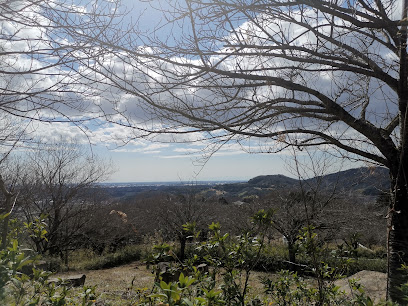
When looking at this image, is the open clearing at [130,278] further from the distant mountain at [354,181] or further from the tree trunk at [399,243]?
the tree trunk at [399,243]

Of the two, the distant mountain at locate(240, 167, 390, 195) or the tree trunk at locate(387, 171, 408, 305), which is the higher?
the distant mountain at locate(240, 167, 390, 195)

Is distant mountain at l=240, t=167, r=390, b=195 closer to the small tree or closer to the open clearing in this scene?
the open clearing

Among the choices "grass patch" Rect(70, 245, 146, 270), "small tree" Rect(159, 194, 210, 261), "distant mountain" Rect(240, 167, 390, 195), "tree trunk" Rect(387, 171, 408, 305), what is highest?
"distant mountain" Rect(240, 167, 390, 195)

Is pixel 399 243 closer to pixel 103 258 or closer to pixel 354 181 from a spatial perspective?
pixel 354 181

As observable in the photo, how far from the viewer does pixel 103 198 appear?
68.0 feet

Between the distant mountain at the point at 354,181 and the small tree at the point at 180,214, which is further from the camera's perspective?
the small tree at the point at 180,214

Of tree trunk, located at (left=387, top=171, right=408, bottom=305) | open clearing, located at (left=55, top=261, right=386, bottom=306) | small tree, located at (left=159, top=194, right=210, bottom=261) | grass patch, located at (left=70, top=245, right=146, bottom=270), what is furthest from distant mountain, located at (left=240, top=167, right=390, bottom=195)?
grass patch, located at (left=70, top=245, right=146, bottom=270)

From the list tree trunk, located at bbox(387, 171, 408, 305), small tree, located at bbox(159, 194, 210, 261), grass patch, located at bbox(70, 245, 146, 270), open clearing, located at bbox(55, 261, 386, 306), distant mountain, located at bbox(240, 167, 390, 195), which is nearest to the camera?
tree trunk, located at bbox(387, 171, 408, 305)

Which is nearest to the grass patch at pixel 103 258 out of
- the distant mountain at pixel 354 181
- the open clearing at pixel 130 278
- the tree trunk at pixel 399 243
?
the open clearing at pixel 130 278

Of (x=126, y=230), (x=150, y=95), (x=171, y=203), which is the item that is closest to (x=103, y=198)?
(x=126, y=230)

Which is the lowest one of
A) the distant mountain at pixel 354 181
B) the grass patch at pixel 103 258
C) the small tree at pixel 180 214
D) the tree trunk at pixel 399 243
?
the grass patch at pixel 103 258

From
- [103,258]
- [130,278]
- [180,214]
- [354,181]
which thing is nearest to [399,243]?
[354,181]

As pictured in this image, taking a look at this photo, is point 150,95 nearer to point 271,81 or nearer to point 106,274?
point 271,81

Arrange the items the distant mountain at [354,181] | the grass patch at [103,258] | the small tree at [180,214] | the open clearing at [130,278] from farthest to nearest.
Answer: the small tree at [180,214]
the grass patch at [103,258]
the open clearing at [130,278]
the distant mountain at [354,181]
